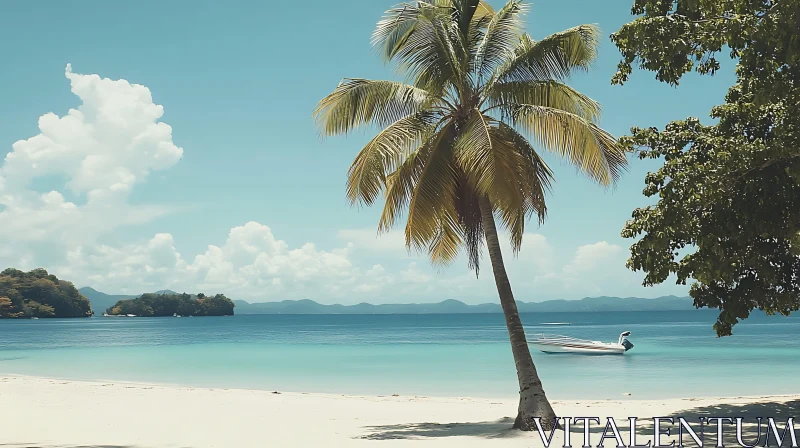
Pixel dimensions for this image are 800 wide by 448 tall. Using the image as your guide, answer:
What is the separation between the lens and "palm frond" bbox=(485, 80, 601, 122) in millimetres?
11352

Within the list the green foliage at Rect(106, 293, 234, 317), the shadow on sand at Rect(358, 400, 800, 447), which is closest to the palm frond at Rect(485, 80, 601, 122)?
the shadow on sand at Rect(358, 400, 800, 447)

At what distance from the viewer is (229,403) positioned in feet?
55.0

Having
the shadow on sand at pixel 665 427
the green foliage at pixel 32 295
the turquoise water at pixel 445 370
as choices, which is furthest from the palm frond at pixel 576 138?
the green foliage at pixel 32 295

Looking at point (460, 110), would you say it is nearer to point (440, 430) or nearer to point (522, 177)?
point (522, 177)

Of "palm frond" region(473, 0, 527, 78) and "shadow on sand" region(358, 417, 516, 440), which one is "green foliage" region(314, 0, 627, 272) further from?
A: "shadow on sand" region(358, 417, 516, 440)

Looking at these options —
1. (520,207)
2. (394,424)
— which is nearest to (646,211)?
(520,207)

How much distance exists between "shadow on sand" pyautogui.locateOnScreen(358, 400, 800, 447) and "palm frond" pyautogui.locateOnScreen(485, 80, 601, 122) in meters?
5.13

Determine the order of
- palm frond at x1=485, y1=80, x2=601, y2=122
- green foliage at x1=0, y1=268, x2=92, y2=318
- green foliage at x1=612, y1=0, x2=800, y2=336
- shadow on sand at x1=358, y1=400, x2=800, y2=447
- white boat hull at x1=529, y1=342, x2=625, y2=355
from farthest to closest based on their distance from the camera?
green foliage at x1=0, y1=268, x2=92, y2=318 < white boat hull at x1=529, y1=342, x2=625, y2=355 < palm frond at x1=485, y1=80, x2=601, y2=122 < shadow on sand at x1=358, y1=400, x2=800, y2=447 < green foliage at x1=612, y1=0, x2=800, y2=336

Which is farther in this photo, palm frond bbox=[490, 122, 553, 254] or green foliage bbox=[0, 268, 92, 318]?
green foliage bbox=[0, 268, 92, 318]

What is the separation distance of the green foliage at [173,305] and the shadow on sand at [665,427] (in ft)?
564

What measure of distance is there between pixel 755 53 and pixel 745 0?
1.79 ft

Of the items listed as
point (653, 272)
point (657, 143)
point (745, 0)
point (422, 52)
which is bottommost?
point (653, 272)

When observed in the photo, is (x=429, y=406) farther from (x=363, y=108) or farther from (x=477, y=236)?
(x=363, y=108)

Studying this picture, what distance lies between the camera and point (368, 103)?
11.7 m
